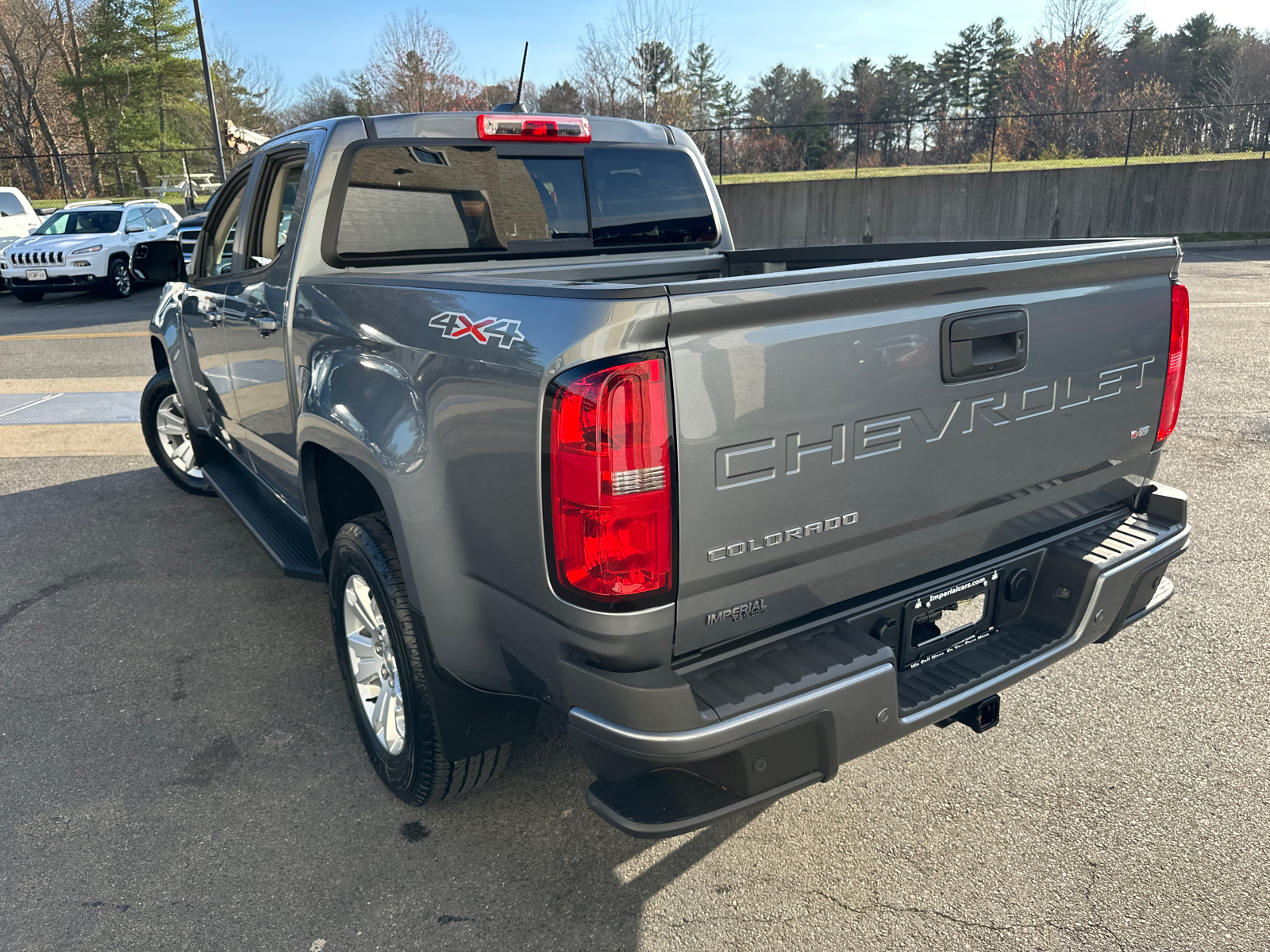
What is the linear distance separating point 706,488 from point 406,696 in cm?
124

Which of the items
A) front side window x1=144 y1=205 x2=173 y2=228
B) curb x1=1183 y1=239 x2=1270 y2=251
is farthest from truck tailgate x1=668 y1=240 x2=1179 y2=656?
curb x1=1183 y1=239 x2=1270 y2=251

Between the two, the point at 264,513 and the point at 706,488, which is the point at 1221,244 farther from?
the point at 706,488

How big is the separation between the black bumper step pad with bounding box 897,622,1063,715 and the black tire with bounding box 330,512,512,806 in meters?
1.24

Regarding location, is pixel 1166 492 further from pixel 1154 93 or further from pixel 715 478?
pixel 1154 93

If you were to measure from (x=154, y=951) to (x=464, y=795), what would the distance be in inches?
34.9

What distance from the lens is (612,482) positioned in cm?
180

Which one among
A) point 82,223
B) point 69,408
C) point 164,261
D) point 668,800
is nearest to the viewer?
point 668,800

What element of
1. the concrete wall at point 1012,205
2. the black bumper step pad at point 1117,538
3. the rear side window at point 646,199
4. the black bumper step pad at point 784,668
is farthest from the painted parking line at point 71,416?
the concrete wall at point 1012,205

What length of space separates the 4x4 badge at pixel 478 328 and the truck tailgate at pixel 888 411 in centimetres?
40

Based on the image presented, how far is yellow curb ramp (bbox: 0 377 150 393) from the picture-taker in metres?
9.20

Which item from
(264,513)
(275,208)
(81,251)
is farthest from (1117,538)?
(81,251)

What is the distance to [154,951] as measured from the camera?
7.48ft

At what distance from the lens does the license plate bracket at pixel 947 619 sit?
2.38 metres

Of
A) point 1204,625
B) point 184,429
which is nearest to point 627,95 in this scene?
point 184,429
